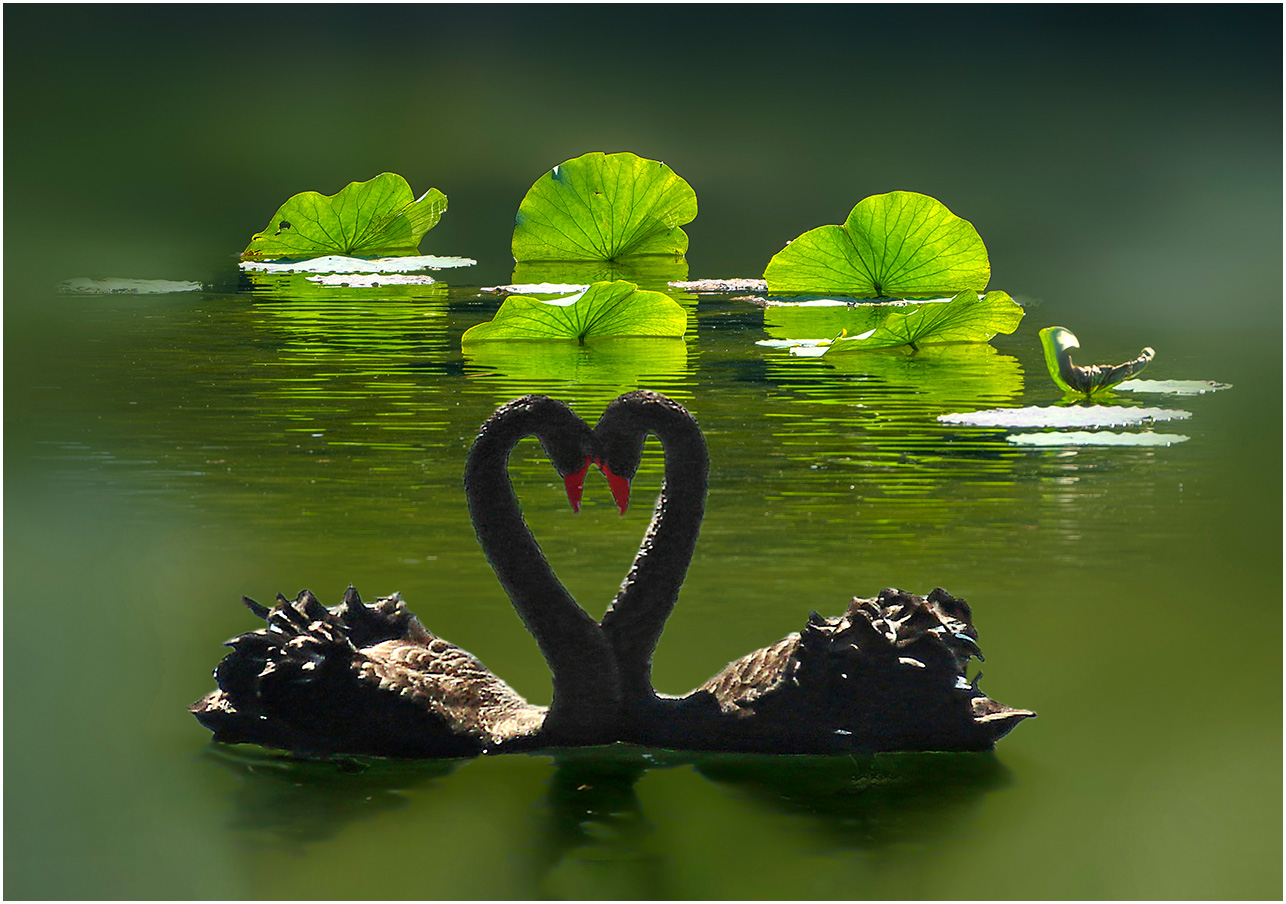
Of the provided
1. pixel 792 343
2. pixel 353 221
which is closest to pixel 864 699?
pixel 792 343

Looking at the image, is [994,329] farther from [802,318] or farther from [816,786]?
[816,786]

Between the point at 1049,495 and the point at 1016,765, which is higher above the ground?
the point at 1049,495

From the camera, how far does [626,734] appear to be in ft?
7.98

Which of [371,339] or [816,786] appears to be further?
[371,339]

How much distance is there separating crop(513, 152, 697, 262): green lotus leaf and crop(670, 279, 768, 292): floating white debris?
53 cm

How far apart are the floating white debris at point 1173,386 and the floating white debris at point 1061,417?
406mm

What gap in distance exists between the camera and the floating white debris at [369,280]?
787cm

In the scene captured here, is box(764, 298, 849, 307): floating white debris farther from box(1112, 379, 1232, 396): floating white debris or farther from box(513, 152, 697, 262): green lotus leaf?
box(1112, 379, 1232, 396): floating white debris

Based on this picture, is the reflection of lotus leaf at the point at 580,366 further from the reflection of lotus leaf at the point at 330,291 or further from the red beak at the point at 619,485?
the red beak at the point at 619,485

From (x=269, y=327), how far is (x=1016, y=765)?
4.57m

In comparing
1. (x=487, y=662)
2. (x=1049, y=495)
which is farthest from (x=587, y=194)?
(x=487, y=662)

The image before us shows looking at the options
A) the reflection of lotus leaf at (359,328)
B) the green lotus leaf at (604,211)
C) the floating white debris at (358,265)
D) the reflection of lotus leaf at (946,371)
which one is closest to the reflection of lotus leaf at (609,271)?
the green lotus leaf at (604,211)

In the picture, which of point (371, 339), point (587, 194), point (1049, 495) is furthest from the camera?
point (587, 194)

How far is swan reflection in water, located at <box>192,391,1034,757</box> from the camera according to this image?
7.82ft
